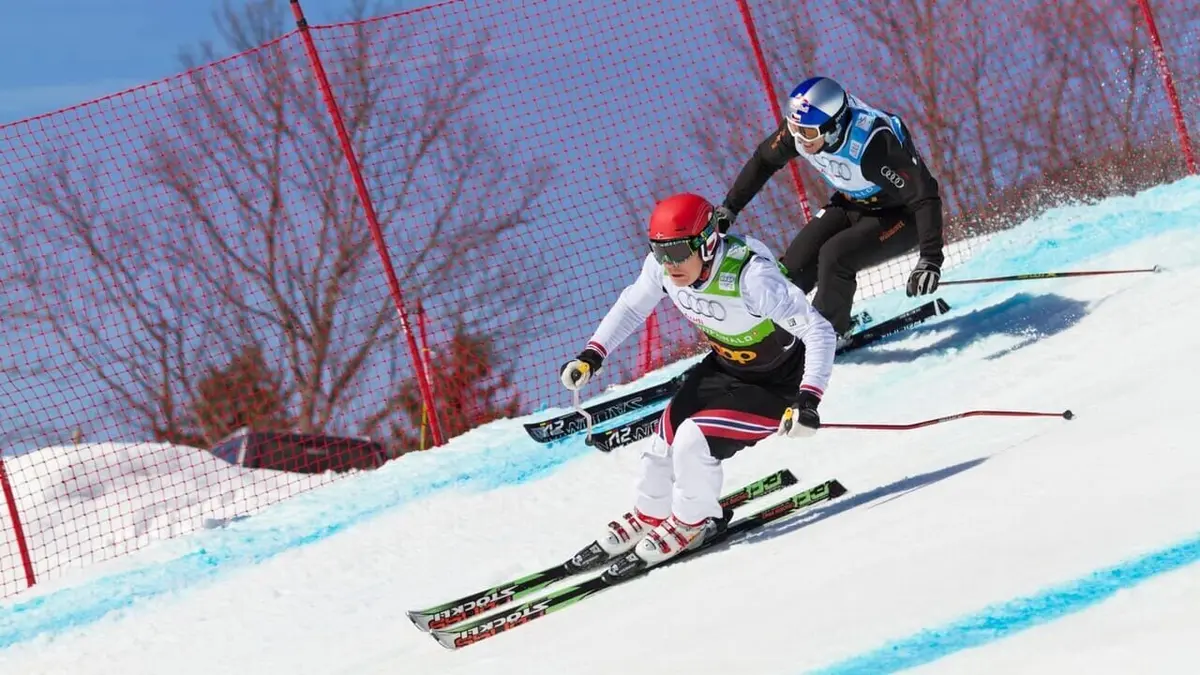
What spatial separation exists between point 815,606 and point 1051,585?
68 cm

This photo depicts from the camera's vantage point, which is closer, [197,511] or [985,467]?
[985,467]

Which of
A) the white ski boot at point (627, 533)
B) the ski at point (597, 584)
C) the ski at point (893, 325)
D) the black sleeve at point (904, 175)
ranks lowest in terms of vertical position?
the ski at point (597, 584)

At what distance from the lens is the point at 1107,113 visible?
11.5m

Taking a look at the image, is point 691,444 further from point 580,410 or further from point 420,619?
point 420,619

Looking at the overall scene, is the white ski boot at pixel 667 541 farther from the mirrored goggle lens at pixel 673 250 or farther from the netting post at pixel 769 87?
the netting post at pixel 769 87

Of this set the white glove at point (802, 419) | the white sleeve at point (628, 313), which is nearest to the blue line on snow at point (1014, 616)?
the white glove at point (802, 419)

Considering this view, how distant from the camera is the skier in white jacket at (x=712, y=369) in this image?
4.38 meters

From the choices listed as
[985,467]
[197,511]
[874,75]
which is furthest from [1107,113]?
[197,511]

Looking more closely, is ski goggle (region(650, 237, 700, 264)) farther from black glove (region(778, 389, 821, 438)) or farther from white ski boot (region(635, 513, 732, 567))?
white ski boot (region(635, 513, 732, 567))

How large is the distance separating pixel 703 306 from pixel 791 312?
367 mm

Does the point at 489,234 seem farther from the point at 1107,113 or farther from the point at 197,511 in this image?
the point at 1107,113

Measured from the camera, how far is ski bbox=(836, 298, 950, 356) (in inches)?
285

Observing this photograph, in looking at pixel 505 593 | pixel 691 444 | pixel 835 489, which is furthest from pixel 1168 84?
pixel 505 593

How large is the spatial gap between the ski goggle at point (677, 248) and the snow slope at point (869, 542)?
3.79 ft
